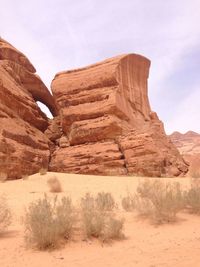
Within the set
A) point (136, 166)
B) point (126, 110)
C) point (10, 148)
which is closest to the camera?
point (10, 148)

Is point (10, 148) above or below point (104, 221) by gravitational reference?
above

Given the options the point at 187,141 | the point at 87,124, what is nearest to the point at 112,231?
the point at 87,124

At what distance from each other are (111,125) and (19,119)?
197 inches

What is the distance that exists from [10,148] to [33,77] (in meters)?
9.46

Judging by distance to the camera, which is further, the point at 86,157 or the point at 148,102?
the point at 148,102

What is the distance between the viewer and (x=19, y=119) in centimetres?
1923

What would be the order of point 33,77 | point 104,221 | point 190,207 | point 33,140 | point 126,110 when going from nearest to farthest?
point 104,221, point 190,207, point 33,140, point 126,110, point 33,77

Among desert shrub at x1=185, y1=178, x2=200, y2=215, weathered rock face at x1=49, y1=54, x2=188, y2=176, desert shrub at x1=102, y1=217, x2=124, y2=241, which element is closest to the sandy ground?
desert shrub at x1=102, y1=217, x2=124, y2=241

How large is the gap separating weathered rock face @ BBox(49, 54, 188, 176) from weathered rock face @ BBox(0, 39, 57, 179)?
5.07 ft

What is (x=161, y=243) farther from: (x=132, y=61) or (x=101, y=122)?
(x=132, y=61)

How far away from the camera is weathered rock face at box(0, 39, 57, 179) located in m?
16.3

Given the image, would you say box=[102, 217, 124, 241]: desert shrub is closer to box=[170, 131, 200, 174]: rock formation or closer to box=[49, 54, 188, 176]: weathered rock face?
box=[49, 54, 188, 176]: weathered rock face

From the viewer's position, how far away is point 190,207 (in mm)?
7895

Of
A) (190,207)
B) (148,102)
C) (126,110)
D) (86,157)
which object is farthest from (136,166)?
(190,207)
